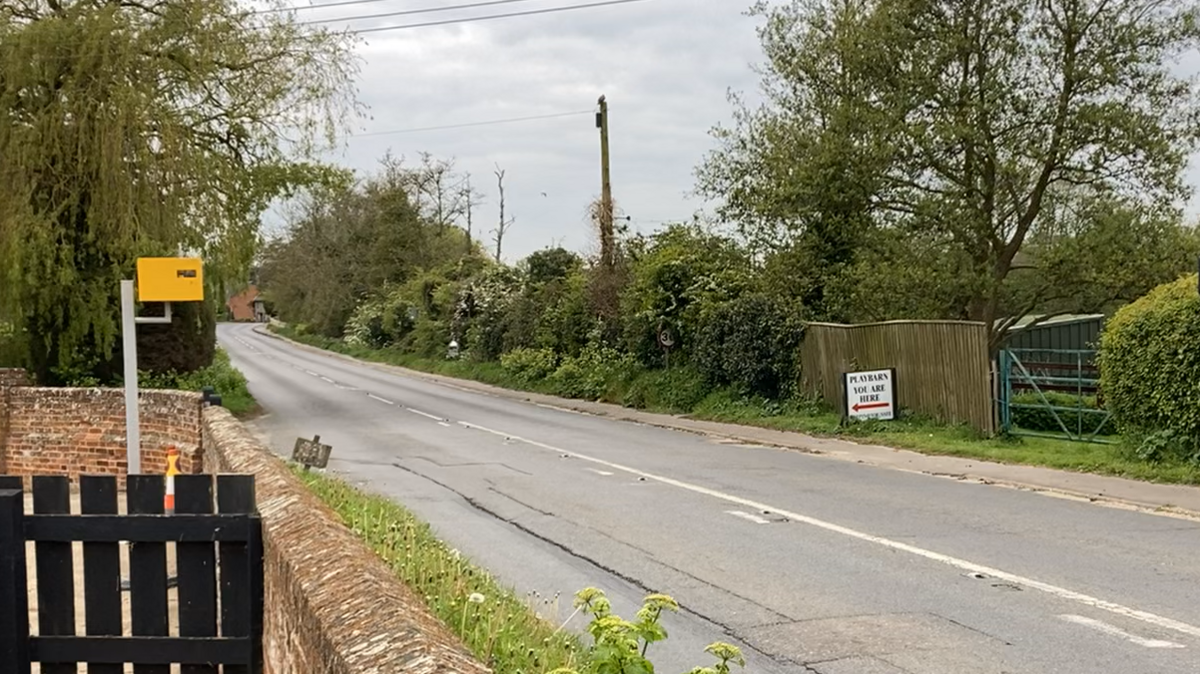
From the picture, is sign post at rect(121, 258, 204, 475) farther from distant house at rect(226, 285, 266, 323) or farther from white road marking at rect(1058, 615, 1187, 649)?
distant house at rect(226, 285, 266, 323)

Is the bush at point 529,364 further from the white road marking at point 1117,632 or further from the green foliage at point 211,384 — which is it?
the white road marking at point 1117,632

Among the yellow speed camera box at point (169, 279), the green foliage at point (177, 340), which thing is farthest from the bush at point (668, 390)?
the yellow speed camera box at point (169, 279)

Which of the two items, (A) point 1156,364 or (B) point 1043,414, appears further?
(B) point 1043,414

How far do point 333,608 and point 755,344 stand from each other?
19812mm

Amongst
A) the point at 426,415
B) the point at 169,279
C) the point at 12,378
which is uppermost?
the point at 169,279

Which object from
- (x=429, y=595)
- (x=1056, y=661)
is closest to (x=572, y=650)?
(x=429, y=595)

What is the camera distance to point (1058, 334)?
31.7 metres

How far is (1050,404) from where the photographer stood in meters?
17.0

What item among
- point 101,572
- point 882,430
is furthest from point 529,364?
point 101,572

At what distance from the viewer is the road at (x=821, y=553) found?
625 cm

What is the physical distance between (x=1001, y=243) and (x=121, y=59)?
20042 mm

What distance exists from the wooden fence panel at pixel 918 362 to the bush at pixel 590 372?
314 inches

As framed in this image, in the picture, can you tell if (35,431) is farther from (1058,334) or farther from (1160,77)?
(1058,334)

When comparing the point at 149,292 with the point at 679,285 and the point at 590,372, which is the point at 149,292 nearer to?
the point at 679,285
